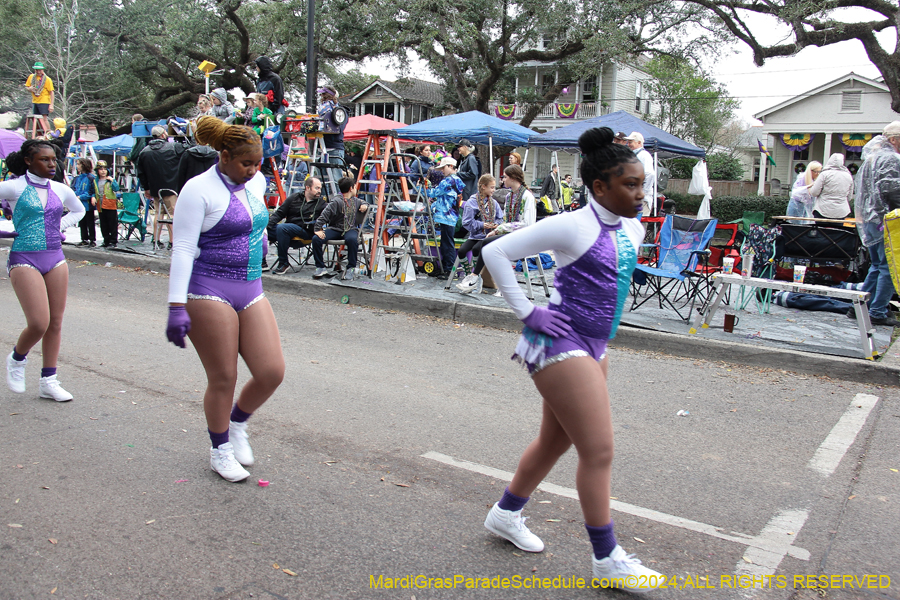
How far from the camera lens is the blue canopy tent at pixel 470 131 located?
13086 mm

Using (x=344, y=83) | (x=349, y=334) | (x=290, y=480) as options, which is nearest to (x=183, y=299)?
(x=290, y=480)

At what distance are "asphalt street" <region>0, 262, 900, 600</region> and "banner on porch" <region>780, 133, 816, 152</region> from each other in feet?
110

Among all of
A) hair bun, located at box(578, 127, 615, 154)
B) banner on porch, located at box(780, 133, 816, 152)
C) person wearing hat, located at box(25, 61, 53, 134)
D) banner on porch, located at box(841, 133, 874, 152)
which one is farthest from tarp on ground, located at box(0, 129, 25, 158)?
banner on porch, located at box(841, 133, 874, 152)

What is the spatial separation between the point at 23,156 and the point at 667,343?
602 centimetres

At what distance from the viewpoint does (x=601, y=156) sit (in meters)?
2.74

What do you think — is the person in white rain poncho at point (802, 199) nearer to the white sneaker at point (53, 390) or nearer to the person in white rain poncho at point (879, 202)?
the person in white rain poncho at point (879, 202)

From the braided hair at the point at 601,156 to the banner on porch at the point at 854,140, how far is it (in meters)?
36.4

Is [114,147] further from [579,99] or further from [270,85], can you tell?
[579,99]

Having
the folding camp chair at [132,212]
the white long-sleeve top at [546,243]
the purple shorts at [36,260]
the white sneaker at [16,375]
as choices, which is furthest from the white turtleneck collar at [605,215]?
the folding camp chair at [132,212]

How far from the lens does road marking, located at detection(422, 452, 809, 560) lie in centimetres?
322

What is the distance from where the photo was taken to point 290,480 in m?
3.82

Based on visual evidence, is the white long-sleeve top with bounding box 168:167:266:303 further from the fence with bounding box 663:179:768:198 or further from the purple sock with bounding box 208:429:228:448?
the fence with bounding box 663:179:768:198

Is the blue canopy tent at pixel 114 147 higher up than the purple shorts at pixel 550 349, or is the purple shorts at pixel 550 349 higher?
the blue canopy tent at pixel 114 147

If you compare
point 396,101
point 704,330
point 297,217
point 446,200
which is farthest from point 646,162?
point 396,101
